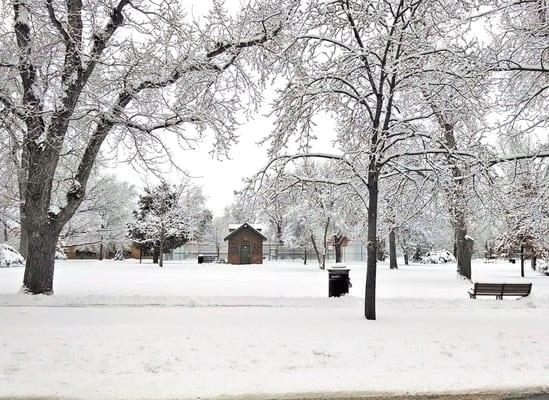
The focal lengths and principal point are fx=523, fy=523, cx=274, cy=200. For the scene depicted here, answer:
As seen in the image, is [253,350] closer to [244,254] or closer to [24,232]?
[24,232]

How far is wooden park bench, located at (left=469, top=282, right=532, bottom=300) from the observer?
18.5 metres

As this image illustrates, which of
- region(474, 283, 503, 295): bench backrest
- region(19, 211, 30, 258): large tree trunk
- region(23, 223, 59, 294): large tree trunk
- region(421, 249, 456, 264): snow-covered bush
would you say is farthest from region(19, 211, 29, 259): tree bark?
region(421, 249, 456, 264): snow-covered bush

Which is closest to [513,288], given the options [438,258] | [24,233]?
[24,233]

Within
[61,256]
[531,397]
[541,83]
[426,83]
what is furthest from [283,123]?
[61,256]

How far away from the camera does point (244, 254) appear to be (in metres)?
55.0

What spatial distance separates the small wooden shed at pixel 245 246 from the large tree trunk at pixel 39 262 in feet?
128

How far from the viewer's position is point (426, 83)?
1218 centimetres

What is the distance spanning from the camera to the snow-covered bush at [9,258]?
124ft

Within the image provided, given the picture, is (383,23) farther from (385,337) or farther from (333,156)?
(385,337)

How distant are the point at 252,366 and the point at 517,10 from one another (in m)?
11.8

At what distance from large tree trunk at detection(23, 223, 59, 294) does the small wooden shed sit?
39.1 meters

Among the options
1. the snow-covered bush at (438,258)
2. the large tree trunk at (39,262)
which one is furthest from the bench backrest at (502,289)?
the snow-covered bush at (438,258)

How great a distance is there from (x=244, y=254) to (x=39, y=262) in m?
39.7

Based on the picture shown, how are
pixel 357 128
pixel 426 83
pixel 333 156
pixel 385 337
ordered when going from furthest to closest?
pixel 357 128 < pixel 333 156 < pixel 426 83 < pixel 385 337
